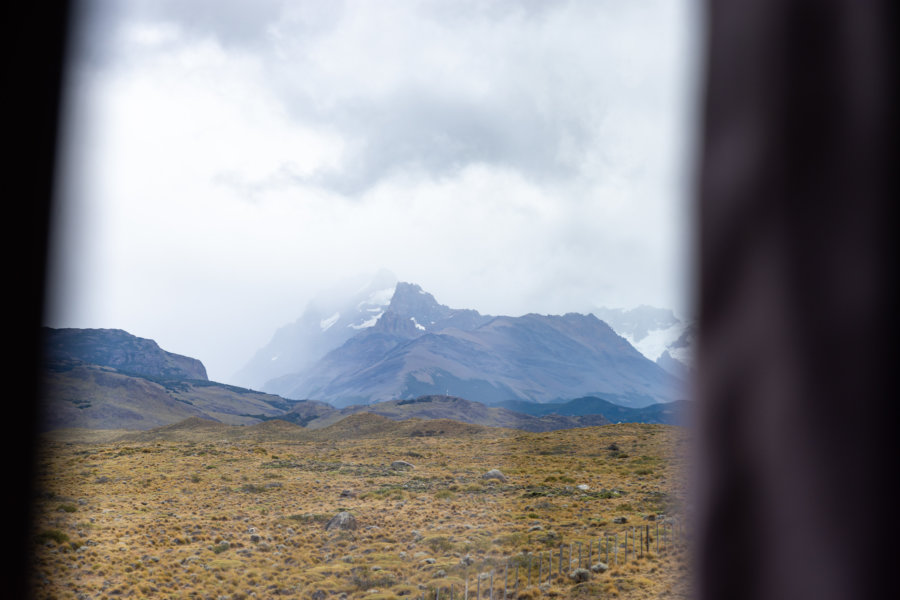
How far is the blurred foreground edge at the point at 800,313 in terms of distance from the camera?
1.07 feet

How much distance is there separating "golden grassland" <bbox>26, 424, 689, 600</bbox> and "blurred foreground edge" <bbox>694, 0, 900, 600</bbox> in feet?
6.27

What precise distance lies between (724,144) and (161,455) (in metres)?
62.2

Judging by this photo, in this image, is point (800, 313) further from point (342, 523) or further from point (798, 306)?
point (342, 523)

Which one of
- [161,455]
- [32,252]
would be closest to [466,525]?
[32,252]

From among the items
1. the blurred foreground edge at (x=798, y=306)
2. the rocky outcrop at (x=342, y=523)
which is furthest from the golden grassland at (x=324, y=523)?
the blurred foreground edge at (x=798, y=306)

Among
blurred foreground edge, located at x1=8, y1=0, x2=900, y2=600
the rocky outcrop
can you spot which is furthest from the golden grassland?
blurred foreground edge, located at x1=8, y1=0, x2=900, y2=600

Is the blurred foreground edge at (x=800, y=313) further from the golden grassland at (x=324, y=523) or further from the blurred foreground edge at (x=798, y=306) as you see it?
the golden grassland at (x=324, y=523)

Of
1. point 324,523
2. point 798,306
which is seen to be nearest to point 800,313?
point 798,306

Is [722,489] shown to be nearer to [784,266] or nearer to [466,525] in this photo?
[784,266]

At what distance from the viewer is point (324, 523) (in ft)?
86.5

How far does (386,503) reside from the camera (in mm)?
31281

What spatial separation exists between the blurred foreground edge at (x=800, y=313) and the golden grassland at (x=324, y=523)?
1.91m

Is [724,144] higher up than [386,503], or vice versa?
[724,144]

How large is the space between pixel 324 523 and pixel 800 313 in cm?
2834
